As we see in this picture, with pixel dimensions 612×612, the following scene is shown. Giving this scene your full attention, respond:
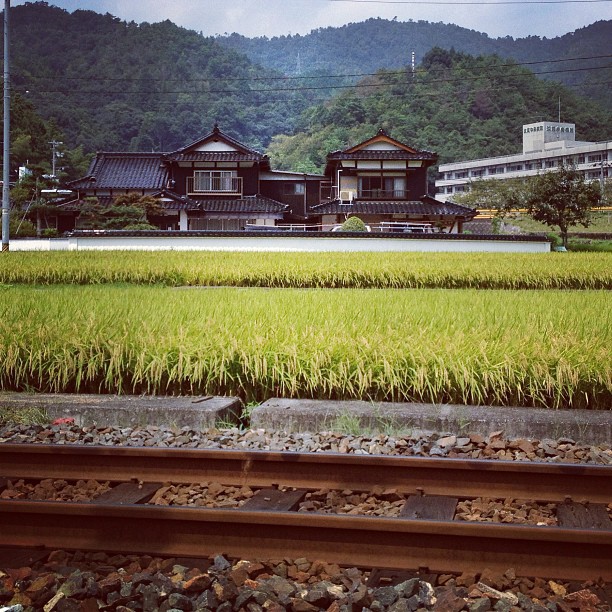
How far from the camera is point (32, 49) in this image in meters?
70.8

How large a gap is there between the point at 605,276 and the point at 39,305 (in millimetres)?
10449

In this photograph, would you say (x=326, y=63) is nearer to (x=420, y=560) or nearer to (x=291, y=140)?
(x=291, y=140)

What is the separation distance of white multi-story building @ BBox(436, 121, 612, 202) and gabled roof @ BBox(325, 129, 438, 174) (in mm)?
28114

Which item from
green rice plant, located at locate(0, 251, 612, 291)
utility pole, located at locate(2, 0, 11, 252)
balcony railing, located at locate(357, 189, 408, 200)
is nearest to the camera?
green rice plant, located at locate(0, 251, 612, 291)

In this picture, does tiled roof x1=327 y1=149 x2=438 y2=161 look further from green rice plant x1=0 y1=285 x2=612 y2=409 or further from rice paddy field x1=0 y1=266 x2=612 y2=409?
green rice plant x1=0 y1=285 x2=612 y2=409

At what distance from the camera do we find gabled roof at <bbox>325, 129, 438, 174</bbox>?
41656mm

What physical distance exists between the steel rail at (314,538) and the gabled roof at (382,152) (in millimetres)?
39776

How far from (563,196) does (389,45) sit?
9471 centimetres

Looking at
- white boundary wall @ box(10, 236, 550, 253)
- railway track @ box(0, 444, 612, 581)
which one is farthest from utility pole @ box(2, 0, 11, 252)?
railway track @ box(0, 444, 612, 581)

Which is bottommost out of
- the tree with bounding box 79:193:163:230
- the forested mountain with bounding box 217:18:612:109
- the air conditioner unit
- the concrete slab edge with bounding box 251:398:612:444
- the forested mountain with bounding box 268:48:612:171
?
the concrete slab edge with bounding box 251:398:612:444

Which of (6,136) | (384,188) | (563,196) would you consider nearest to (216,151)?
(384,188)

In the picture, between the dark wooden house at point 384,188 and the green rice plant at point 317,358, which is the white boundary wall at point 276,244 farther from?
the green rice plant at point 317,358

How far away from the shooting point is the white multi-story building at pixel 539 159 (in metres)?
68.8

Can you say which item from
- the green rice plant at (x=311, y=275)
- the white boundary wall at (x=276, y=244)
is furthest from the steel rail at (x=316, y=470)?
the white boundary wall at (x=276, y=244)
